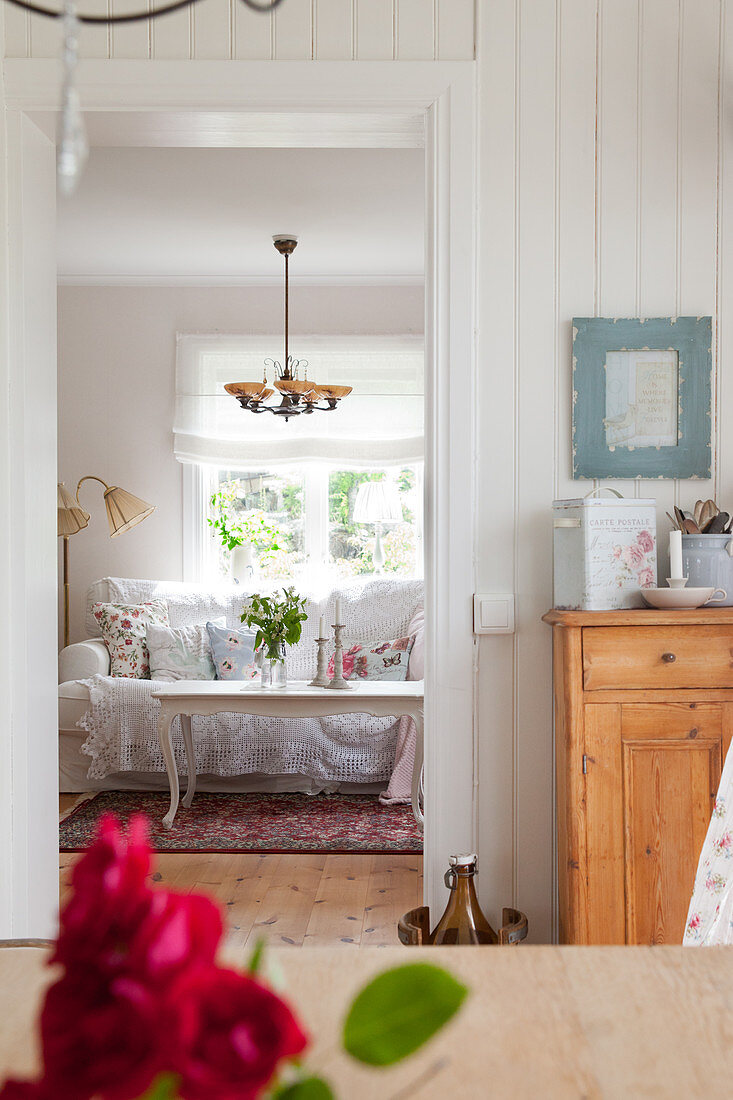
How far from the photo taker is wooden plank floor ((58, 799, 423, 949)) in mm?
3170

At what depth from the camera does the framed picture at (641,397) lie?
235cm

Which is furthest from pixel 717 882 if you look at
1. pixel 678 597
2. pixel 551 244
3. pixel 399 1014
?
pixel 399 1014

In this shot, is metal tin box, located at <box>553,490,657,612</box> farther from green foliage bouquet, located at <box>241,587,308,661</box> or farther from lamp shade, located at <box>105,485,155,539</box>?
lamp shade, located at <box>105,485,155,539</box>

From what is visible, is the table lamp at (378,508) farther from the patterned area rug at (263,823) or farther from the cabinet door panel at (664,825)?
the cabinet door panel at (664,825)

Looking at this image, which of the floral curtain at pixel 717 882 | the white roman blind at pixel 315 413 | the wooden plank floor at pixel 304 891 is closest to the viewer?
the floral curtain at pixel 717 882

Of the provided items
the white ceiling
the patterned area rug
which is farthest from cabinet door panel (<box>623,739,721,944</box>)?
the white ceiling

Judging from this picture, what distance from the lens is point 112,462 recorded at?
6055 millimetres

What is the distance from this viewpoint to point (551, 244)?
92.6 inches

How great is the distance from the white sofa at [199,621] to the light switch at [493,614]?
256cm

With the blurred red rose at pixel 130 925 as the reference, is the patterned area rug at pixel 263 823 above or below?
below

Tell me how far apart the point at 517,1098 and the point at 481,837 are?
173 centimetres

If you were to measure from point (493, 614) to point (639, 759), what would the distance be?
0.47 metres

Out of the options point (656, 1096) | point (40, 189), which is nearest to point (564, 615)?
point (656, 1096)

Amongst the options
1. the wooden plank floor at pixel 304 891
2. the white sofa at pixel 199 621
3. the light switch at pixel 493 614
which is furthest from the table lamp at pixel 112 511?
the light switch at pixel 493 614
